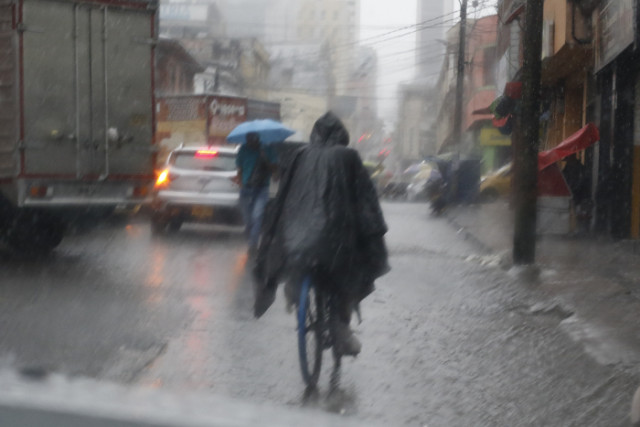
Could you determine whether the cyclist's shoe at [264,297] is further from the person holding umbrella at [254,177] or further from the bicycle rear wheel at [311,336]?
the person holding umbrella at [254,177]

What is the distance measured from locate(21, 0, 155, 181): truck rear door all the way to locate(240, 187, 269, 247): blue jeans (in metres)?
1.47

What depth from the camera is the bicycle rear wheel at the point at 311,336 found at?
5895mm

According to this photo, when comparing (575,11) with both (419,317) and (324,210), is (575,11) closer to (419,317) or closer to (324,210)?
(419,317)

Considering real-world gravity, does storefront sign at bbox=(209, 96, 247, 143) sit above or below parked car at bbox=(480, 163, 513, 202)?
above

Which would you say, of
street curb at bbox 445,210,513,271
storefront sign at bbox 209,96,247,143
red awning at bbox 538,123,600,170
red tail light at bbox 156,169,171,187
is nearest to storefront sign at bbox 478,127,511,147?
storefront sign at bbox 209,96,247,143

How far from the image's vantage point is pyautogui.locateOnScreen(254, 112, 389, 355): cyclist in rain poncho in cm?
589

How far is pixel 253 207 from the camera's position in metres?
12.0

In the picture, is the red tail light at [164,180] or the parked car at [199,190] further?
the red tail light at [164,180]

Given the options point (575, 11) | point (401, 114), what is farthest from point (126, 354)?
point (401, 114)

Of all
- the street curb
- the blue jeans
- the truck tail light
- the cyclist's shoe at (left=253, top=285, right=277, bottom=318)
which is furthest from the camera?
the street curb

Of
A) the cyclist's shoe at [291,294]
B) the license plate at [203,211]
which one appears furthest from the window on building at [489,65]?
the cyclist's shoe at [291,294]

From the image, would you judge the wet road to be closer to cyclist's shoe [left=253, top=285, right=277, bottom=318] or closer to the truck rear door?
cyclist's shoe [left=253, top=285, right=277, bottom=318]

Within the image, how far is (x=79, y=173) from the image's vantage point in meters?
12.0

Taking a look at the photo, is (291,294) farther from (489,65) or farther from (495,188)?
(489,65)
